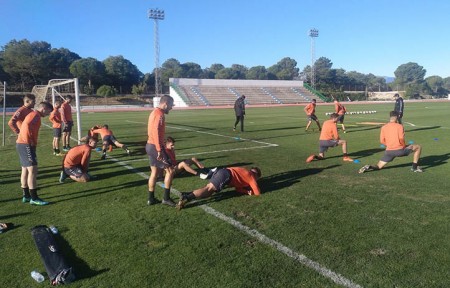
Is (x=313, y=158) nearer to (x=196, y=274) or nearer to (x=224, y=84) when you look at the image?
(x=196, y=274)

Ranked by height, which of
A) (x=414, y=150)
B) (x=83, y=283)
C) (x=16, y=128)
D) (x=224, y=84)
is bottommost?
(x=83, y=283)

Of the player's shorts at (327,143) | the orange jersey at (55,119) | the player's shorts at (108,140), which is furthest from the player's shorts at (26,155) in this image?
the player's shorts at (327,143)

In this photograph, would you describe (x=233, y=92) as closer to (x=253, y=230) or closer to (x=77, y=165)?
(x=77, y=165)

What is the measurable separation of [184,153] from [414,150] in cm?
700

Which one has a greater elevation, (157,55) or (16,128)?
(157,55)

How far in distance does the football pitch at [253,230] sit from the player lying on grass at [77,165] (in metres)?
0.22

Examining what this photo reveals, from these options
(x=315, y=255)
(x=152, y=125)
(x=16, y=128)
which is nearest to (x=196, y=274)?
(x=315, y=255)

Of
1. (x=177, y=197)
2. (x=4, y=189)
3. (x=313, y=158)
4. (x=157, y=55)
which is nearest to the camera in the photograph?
(x=177, y=197)

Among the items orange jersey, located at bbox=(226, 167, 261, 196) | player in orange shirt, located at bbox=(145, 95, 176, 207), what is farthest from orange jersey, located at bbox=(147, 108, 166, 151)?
orange jersey, located at bbox=(226, 167, 261, 196)

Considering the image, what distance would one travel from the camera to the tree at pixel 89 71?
69875mm

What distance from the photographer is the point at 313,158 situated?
397 inches

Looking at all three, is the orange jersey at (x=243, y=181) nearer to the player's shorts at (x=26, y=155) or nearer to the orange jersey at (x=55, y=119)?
the player's shorts at (x=26, y=155)

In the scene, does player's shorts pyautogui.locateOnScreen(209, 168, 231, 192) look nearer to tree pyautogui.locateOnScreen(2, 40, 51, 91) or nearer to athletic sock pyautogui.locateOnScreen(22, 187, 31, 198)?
athletic sock pyautogui.locateOnScreen(22, 187, 31, 198)

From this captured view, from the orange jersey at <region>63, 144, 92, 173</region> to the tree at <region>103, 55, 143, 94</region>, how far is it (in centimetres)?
7129
